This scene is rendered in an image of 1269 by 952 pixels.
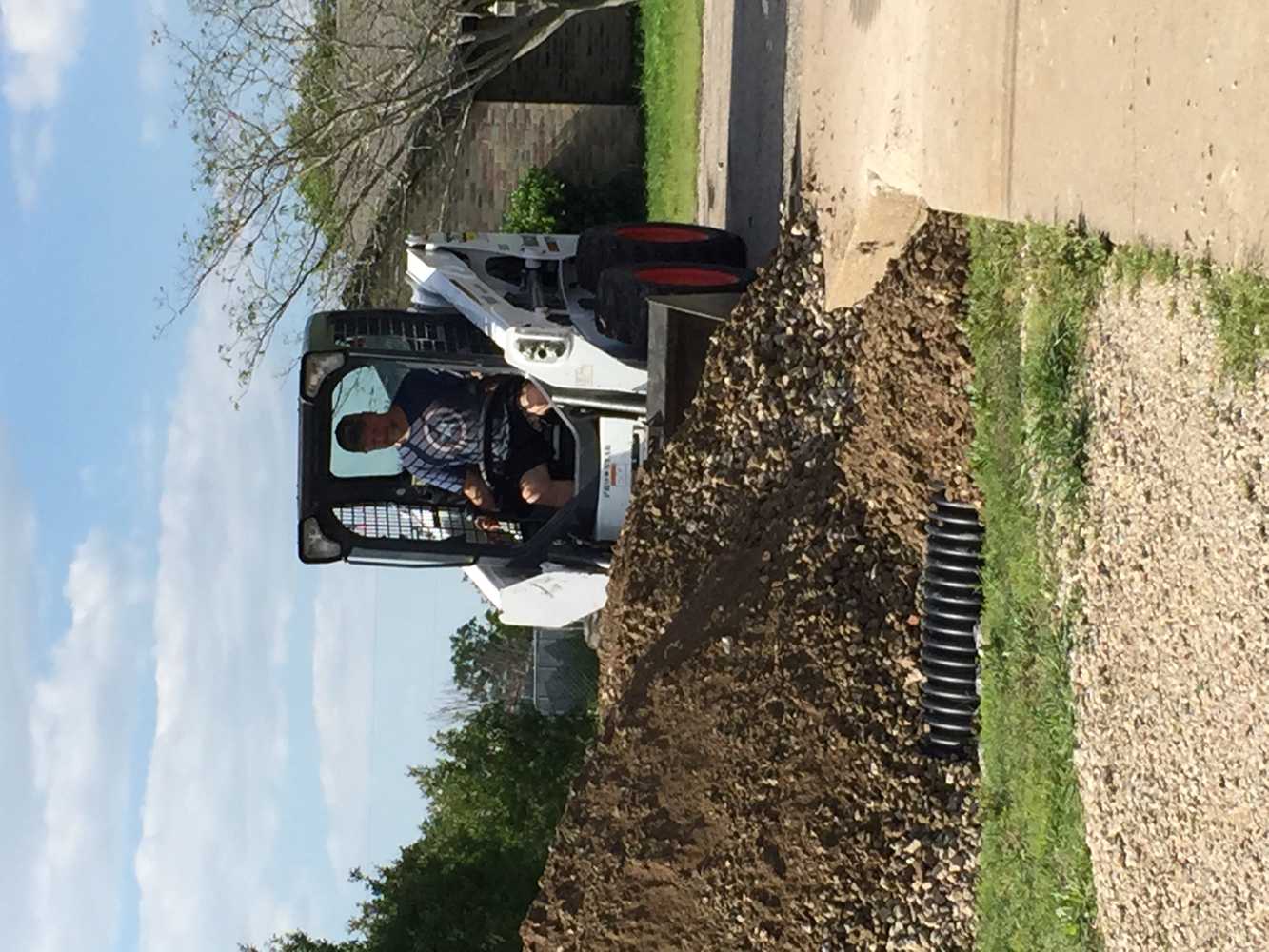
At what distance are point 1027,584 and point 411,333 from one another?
5043mm

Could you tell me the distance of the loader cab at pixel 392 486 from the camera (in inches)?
430

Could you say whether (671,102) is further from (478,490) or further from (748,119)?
(478,490)

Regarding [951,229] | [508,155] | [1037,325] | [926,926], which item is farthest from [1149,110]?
[508,155]

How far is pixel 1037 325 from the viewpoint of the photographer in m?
7.17

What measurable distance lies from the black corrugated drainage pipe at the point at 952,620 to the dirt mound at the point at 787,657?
→ 15 centimetres

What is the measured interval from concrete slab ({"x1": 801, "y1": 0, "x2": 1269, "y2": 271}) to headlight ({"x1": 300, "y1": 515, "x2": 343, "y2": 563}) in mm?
3905

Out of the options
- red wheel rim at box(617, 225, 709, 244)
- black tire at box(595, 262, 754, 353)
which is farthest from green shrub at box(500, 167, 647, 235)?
black tire at box(595, 262, 754, 353)

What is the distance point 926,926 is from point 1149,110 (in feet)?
14.6

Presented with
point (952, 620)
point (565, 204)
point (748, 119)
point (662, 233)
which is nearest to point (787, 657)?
point (952, 620)

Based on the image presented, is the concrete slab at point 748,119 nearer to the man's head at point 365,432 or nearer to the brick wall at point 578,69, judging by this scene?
the brick wall at point 578,69

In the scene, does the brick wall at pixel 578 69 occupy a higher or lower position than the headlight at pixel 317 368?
higher

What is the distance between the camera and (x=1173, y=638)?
6.20 metres

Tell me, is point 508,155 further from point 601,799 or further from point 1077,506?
→ point 1077,506

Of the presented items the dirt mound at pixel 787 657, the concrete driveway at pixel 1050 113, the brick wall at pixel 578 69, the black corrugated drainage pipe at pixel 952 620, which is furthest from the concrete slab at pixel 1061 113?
the brick wall at pixel 578 69
